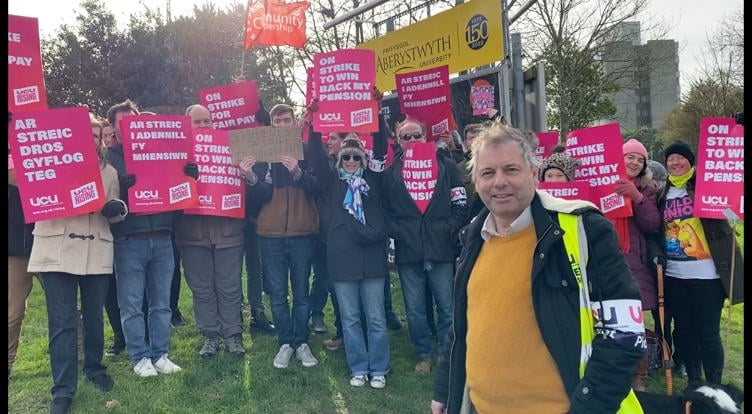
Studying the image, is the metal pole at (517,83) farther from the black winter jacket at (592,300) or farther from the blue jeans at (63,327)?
the black winter jacket at (592,300)

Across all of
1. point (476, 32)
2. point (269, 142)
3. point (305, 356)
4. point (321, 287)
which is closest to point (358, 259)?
point (305, 356)

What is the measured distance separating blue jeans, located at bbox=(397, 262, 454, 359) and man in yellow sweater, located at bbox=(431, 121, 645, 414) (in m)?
2.64

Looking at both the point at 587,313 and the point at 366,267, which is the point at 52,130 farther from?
the point at 587,313

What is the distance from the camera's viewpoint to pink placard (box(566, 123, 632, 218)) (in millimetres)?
4609

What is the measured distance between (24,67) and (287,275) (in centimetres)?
268

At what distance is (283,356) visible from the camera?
5.22 m

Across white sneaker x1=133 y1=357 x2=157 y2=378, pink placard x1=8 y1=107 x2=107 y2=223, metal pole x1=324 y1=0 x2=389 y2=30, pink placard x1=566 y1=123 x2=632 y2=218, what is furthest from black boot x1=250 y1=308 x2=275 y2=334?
metal pole x1=324 y1=0 x2=389 y2=30

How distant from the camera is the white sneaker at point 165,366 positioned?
5.04m

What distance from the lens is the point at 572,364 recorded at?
203 cm

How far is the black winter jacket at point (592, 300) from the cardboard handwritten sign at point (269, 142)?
3172 millimetres

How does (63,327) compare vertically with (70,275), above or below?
below

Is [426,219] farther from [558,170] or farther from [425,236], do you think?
[558,170]

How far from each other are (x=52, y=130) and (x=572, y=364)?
3.92 m

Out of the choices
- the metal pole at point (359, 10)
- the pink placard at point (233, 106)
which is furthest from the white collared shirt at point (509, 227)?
the metal pole at point (359, 10)
